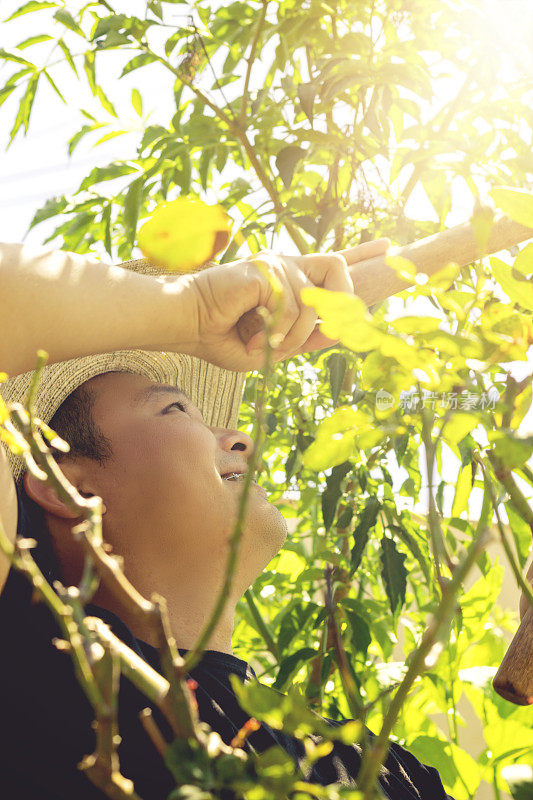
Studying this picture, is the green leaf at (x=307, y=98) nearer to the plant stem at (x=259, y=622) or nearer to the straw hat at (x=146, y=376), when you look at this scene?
the straw hat at (x=146, y=376)

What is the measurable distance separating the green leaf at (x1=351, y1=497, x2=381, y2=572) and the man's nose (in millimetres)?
179

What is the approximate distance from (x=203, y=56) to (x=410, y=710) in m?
1.06

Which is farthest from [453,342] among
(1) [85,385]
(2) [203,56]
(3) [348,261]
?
(2) [203,56]

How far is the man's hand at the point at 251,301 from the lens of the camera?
70 cm

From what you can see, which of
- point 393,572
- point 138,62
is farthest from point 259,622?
point 138,62

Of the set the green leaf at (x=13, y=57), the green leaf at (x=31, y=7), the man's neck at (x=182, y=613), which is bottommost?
the man's neck at (x=182, y=613)

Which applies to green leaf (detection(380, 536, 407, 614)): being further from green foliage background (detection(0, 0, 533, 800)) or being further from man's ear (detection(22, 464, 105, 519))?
man's ear (detection(22, 464, 105, 519))

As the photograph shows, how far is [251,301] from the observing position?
71cm

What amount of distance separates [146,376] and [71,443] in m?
0.17

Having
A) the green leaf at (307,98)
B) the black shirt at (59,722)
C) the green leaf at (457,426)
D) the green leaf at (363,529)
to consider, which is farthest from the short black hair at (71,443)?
the green leaf at (457,426)

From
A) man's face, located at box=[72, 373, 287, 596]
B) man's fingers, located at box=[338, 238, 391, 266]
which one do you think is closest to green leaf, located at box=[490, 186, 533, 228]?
man's fingers, located at box=[338, 238, 391, 266]

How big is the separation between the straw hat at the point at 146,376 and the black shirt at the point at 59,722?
19 centimetres

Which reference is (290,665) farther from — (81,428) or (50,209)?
(50,209)

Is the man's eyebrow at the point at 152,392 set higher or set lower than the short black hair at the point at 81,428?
higher
